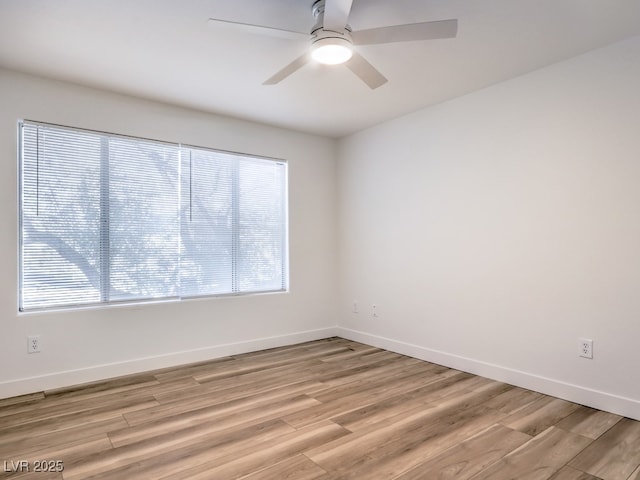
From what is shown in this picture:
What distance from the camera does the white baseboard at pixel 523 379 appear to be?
2441mm

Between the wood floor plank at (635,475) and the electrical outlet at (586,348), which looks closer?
the wood floor plank at (635,475)

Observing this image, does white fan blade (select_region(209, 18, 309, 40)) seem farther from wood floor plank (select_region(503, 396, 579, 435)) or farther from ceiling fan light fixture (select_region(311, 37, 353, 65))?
wood floor plank (select_region(503, 396, 579, 435))

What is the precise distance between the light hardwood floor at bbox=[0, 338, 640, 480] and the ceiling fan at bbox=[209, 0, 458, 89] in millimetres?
2160

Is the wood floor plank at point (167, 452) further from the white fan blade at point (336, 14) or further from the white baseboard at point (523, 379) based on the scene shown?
the white fan blade at point (336, 14)

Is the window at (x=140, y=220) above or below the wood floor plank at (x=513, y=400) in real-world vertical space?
above

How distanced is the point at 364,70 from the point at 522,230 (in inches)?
68.1

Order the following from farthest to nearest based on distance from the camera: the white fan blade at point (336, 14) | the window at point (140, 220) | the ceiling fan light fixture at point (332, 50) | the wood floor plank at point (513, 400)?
1. the window at point (140, 220)
2. the wood floor plank at point (513, 400)
3. the ceiling fan light fixture at point (332, 50)
4. the white fan blade at point (336, 14)

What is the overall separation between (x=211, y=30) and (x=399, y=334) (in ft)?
10.3

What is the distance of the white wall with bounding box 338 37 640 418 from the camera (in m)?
2.47

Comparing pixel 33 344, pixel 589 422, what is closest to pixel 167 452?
pixel 33 344

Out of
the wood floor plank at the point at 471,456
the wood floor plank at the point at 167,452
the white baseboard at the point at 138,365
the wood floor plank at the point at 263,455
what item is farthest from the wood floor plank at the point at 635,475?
the white baseboard at the point at 138,365

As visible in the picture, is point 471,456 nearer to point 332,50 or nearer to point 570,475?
point 570,475

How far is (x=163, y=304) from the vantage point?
348cm

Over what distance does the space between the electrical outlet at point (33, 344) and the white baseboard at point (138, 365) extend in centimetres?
21
